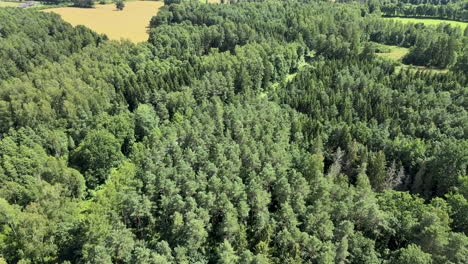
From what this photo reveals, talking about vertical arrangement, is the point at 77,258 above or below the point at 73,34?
below

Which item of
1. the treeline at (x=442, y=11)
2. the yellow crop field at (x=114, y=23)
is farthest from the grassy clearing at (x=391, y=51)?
the yellow crop field at (x=114, y=23)

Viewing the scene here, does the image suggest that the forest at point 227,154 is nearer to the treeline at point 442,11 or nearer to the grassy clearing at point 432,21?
the grassy clearing at point 432,21

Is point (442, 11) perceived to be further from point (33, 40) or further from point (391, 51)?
point (33, 40)

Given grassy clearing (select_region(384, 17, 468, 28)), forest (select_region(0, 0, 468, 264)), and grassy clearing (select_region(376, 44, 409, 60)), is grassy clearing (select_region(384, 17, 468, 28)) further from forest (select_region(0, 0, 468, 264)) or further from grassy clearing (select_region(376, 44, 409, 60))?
forest (select_region(0, 0, 468, 264))

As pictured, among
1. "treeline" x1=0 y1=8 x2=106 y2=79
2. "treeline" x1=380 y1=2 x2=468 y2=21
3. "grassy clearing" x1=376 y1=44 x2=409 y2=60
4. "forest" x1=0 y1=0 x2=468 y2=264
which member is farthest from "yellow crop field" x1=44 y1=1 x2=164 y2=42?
"treeline" x1=380 y1=2 x2=468 y2=21

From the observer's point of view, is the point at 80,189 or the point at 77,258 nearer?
the point at 77,258

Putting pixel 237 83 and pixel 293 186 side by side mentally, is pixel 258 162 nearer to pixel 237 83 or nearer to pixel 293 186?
pixel 293 186

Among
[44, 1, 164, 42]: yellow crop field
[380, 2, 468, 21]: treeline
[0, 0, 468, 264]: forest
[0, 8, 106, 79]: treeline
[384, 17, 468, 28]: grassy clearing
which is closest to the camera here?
[0, 0, 468, 264]: forest

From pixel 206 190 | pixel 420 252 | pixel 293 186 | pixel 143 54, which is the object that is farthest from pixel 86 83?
pixel 420 252
